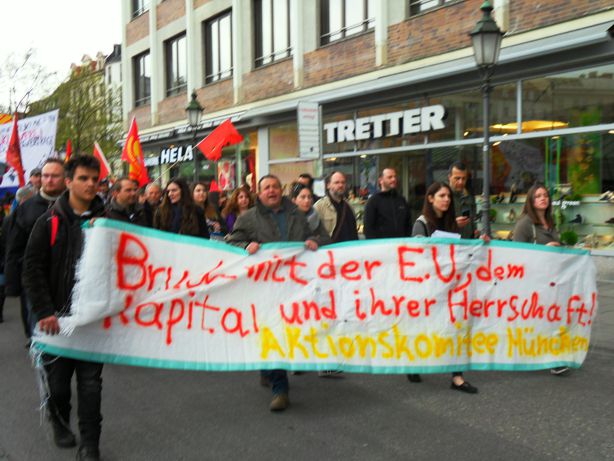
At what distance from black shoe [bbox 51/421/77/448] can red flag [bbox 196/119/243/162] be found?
9.61m

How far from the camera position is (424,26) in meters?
13.4

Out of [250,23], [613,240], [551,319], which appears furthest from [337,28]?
[551,319]

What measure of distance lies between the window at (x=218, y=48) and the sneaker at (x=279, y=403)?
1712 centimetres

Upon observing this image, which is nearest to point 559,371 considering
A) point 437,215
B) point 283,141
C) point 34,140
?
point 437,215

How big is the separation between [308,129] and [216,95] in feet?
34.5

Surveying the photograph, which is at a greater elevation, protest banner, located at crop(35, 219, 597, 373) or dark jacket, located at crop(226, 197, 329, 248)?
dark jacket, located at crop(226, 197, 329, 248)

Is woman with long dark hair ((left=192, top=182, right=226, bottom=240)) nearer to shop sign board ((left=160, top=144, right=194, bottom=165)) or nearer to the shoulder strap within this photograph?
the shoulder strap

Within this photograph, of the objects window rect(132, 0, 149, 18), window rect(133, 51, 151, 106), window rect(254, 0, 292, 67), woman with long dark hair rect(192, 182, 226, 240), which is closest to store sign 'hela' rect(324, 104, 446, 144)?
window rect(254, 0, 292, 67)

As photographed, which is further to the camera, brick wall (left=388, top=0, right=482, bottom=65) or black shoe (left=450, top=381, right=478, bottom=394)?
brick wall (left=388, top=0, right=482, bottom=65)

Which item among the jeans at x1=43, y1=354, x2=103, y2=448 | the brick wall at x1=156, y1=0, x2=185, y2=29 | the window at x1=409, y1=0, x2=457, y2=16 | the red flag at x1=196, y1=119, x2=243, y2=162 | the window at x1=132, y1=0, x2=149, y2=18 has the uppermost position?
the window at x1=132, y1=0, x2=149, y2=18

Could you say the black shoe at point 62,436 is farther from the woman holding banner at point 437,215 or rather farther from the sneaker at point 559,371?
the sneaker at point 559,371

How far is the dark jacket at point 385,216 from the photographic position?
7.18 m

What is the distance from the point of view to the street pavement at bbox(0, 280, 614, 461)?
13.3 ft

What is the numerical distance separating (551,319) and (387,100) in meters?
9.79
